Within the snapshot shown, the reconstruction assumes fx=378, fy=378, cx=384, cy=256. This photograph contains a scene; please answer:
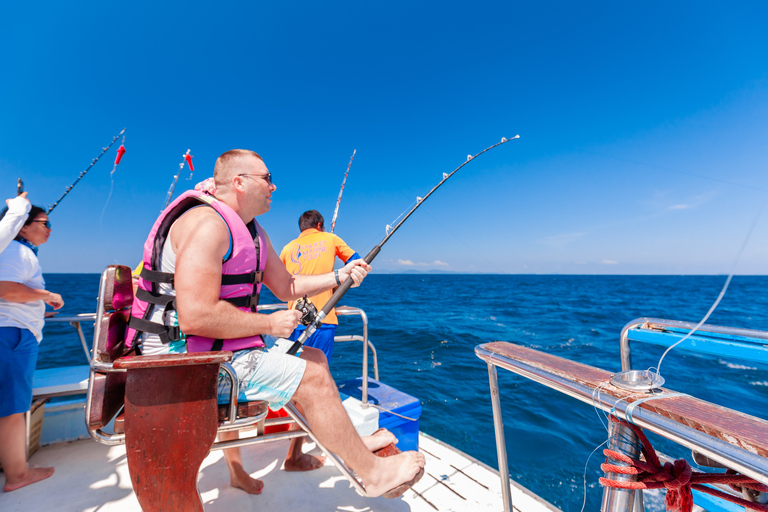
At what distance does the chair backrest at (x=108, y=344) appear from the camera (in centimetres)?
142

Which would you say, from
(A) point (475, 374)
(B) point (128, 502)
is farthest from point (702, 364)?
(B) point (128, 502)

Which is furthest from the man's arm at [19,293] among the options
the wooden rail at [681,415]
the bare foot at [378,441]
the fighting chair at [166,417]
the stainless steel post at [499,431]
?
the wooden rail at [681,415]

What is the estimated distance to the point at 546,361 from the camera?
3.67ft

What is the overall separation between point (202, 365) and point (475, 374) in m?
6.64

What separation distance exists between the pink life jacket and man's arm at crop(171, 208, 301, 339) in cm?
8

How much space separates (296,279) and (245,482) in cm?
125

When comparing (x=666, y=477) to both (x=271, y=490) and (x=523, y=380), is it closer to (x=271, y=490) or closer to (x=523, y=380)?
(x=271, y=490)

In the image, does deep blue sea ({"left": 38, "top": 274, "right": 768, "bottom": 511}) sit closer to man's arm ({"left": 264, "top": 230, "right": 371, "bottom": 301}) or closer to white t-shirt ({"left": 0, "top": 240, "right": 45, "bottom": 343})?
man's arm ({"left": 264, "top": 230, "right": 371, "bottom": 301})

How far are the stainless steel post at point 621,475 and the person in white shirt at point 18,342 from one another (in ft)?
9.52

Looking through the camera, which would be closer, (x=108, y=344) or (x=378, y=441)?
(x=108, y=344)

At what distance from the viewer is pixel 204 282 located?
58.3 inches

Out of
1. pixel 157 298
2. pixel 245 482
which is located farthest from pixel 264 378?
pixel 245 482

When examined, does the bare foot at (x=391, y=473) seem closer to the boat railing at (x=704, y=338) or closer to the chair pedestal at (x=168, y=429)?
the chair pedestal at (x=168, y=429)

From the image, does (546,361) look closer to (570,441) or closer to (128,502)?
→ (128,502)
